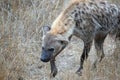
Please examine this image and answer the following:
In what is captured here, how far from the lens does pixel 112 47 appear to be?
21.2 ft

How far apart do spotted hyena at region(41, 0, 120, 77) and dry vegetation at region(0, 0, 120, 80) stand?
0.23 metres

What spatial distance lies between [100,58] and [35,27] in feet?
4.18

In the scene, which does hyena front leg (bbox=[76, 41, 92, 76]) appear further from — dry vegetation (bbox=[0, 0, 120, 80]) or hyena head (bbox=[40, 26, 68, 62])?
hyena head (bbox=[40, 26, 68, 62])

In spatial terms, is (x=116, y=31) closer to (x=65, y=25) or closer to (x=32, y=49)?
(x=65, y=25)

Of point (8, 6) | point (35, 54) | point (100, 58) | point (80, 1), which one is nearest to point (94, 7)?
point (80, 1)

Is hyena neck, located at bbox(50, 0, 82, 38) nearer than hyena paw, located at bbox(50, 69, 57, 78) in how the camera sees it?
Answer: Yes

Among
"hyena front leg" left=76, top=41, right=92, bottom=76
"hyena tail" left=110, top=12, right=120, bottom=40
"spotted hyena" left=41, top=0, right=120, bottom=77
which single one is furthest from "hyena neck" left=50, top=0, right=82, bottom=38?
"hyena tail" left=110, top=12, right=120, bottom=40

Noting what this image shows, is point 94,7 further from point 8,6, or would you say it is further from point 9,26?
point 8,6

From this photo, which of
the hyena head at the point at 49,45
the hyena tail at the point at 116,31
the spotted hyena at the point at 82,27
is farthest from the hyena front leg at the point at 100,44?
the hyena head at the point at 49,45

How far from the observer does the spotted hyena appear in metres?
5.49

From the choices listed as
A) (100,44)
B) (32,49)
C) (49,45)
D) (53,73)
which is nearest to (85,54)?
(100,44)

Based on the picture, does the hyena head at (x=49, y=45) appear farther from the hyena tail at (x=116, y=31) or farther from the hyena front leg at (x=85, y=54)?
the hyena tail at (x=116, y=31)

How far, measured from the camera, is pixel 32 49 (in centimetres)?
650

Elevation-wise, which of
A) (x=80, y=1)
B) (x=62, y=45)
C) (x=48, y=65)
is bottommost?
(x=48, y=65)
